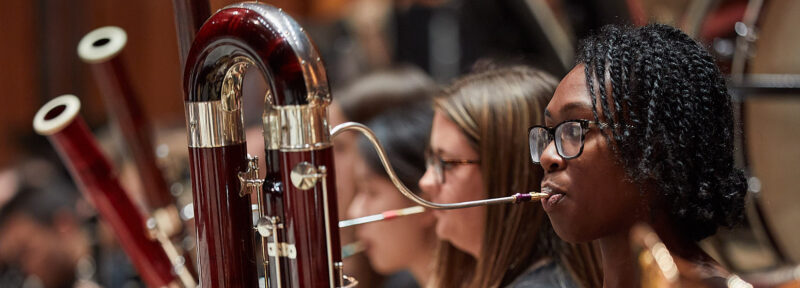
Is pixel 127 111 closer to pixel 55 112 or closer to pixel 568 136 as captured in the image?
pixel 55 112

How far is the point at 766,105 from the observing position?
1.27m

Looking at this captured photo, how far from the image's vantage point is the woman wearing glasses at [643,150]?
2.03 ft

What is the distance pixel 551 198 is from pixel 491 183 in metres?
0.30

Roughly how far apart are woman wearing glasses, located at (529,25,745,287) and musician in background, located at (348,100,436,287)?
0.62 m

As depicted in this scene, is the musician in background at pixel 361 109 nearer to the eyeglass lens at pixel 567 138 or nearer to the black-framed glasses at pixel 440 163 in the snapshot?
the black-framed glasses at pixel 440 163

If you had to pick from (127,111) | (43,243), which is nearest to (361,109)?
(127,111)

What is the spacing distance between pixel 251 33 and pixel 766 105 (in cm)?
90

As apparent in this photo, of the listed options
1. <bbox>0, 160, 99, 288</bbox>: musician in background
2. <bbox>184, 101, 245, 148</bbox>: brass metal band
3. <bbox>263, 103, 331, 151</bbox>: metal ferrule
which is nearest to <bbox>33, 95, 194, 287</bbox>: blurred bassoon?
<bbox>184, 101, 245, 148</bbox>: brass metal band

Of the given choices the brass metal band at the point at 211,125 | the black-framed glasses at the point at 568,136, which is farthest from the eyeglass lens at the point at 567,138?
the brass metal band at the point at 211,125

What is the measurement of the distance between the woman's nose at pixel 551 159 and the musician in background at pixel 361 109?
0.75 metres

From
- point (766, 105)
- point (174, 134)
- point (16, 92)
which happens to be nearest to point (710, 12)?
point (766, 105)

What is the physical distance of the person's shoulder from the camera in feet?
2.89

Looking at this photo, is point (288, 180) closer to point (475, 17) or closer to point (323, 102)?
point (323, 102)

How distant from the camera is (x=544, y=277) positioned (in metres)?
0.90
